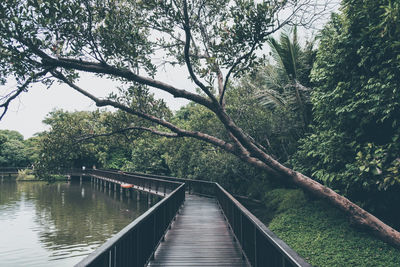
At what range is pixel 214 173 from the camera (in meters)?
20.1

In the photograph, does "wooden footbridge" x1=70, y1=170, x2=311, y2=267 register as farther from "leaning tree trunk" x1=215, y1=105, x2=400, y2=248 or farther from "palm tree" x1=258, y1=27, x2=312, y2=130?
"palm tree" x1=258, y1=27, x2=312, y2=130

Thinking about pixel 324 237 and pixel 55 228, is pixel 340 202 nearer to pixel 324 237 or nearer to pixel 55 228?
pixel 324 237

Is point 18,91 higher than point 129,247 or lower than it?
higher

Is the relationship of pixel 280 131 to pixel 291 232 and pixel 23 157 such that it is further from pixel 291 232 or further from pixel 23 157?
pixel 23 157

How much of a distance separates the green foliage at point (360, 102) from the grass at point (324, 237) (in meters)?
1.23

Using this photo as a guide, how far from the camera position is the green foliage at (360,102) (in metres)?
7.70

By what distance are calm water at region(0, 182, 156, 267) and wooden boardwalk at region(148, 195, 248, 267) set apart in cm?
561

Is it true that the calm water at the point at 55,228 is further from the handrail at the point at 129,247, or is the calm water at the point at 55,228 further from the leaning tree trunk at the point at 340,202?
the leaning tree trunk at the point at 340,202

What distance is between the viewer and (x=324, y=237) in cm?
1023

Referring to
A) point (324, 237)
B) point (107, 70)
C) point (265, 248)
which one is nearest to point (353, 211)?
point (324, 237)

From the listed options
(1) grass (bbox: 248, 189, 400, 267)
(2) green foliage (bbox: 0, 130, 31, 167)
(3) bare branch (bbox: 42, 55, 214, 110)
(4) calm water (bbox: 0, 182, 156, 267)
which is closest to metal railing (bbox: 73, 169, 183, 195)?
(4) calm water (bbox: 0, 182, 156, 267)

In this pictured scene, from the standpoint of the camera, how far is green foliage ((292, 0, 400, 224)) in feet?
25.3

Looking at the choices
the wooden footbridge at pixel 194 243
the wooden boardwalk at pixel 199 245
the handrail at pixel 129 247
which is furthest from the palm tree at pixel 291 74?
the handrail at pixel 129 247

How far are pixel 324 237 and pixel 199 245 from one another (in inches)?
205
